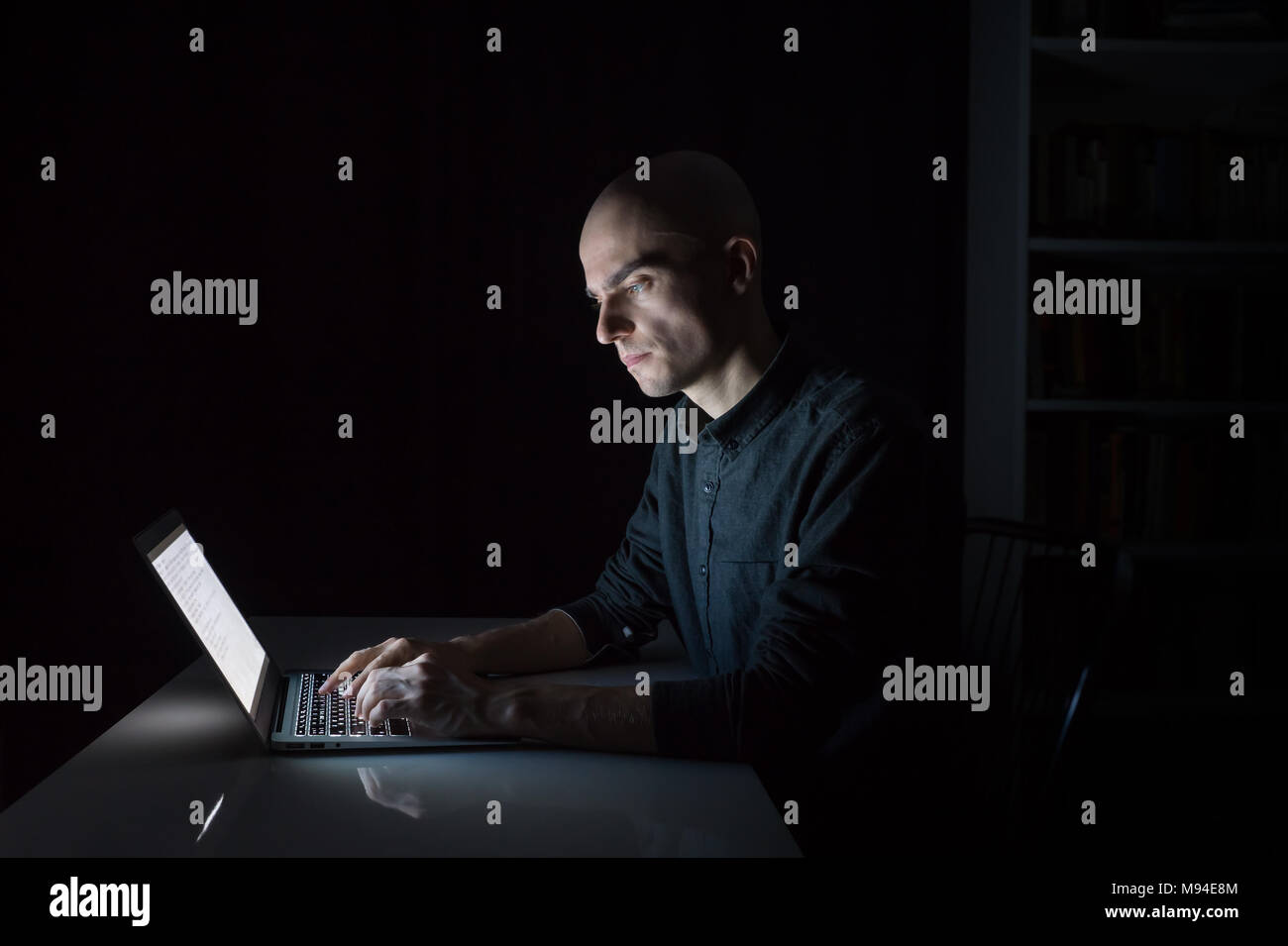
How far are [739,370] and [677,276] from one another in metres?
0.17

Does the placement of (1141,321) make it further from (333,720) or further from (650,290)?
(333,720)

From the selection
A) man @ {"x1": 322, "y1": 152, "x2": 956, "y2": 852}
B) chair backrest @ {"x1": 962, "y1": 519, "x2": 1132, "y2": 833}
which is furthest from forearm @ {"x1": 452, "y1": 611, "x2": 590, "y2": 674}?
chair backrest @ {"x1": 962, "y1": 519, "x2": 1132, "y2": 833}

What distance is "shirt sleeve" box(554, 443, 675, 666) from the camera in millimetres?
1599

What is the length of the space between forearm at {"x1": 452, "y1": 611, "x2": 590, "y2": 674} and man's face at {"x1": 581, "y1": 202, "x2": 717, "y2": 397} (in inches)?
15.9

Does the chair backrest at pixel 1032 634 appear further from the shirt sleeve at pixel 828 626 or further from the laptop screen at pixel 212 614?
the laptop screen at pixel 212 614

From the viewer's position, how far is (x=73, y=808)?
1.03 metres

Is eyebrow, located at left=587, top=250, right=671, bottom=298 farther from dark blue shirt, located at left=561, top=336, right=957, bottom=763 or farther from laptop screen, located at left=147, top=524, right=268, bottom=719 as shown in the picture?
laptop screen, located at left=147, top=524, right=268, bottom=719

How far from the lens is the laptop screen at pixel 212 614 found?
121 cm

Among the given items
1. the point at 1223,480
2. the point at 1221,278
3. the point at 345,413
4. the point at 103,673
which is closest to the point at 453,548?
the point at 345,413

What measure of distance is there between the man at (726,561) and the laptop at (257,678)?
3 centimetres

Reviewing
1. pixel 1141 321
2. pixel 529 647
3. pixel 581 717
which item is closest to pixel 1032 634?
pixel 1141 321

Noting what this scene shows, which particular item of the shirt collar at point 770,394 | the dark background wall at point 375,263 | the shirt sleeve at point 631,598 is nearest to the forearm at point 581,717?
the shirt sleeve at point 631,598

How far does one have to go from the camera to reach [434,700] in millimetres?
1176
